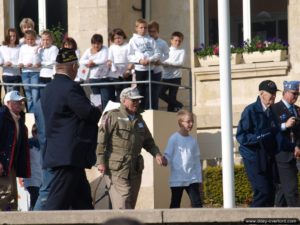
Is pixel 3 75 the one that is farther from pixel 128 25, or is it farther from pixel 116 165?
pixel 116 165

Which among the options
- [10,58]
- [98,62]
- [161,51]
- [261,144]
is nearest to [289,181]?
[261,144]

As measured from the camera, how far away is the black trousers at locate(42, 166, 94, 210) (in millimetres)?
12070

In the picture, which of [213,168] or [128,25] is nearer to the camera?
[213,168]

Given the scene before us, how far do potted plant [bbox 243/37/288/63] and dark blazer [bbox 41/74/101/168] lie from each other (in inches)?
354

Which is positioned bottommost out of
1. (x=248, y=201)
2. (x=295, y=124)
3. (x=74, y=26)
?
(x=248, y=201)

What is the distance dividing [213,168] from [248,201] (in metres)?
0.85

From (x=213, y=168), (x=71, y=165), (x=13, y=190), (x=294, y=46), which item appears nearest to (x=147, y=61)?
(x=213, y=168)

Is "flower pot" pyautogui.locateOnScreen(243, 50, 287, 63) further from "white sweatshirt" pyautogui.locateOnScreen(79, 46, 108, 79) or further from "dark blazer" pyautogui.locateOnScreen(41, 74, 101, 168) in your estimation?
"dark blazer" pyautogui.locateOnScreen(41, 74, 101, 168)

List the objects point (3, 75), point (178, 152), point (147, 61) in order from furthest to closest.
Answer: point (3, 75), point (147, 61), point (178, 152)

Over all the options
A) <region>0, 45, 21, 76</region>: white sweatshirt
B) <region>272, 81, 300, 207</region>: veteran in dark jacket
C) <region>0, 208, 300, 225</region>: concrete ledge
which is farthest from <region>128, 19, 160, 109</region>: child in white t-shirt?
<region>0, 208, 300, 225</region>: concrete ledge

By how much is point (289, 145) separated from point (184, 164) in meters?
2.00

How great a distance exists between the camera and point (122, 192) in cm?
1453

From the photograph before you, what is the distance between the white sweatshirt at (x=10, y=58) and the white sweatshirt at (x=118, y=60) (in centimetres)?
168

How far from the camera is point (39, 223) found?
11.4m
